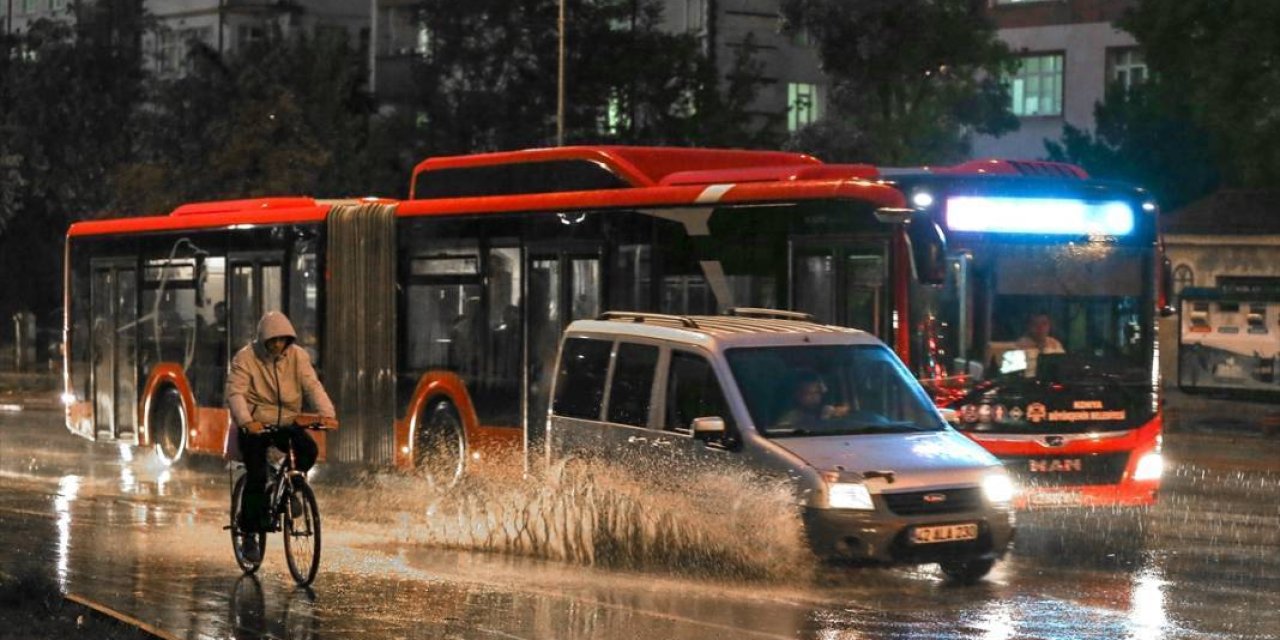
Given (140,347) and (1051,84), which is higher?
(1051,84)

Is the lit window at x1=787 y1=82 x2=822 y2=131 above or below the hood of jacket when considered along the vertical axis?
above

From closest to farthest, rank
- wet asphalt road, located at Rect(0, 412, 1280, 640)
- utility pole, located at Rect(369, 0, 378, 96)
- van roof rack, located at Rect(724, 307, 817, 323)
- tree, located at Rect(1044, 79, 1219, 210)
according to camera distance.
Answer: wet asphalt road, located at Rect(0, 412, 1280, 640)
van roof rack, located at Rect(724, 307, 817, 323)
tree, located at Rect(1044, 79, 1219, 210)
utility pole, located at Rect(369, 0, 378, 96)

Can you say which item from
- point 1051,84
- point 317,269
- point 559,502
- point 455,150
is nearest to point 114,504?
point 317,269

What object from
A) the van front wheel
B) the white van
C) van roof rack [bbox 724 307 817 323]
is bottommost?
the van front wheel

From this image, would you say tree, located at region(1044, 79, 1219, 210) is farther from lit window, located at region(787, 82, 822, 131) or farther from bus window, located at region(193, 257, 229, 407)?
bus window, located at region(193, 257, 229, 407)

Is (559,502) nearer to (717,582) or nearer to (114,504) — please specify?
(717,582)

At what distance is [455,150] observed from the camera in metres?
54.5

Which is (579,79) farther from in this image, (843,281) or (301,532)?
(301,532)

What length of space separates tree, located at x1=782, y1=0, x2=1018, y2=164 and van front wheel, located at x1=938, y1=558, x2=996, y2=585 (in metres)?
39.9

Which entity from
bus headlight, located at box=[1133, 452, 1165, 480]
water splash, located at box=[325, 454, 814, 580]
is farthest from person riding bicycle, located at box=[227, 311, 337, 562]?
bus headlight, located at box=[1133, 452, 1165, 480]

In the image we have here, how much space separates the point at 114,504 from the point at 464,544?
4.89 meters

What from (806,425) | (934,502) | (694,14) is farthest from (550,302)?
(694,14)

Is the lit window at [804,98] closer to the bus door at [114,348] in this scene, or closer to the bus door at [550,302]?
the bus door at [114,348]

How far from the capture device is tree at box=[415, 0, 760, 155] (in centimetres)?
5306
